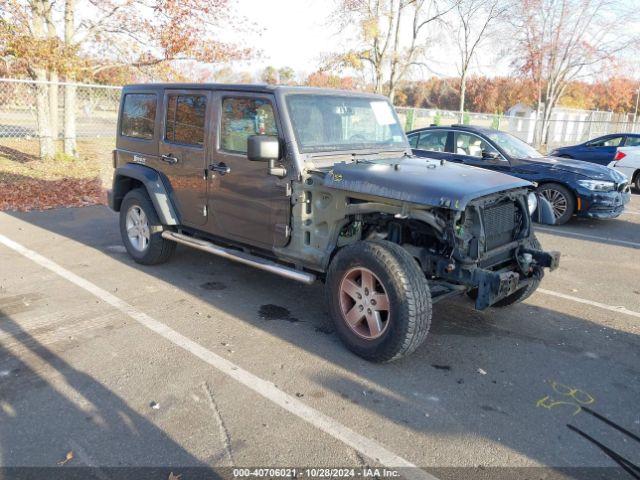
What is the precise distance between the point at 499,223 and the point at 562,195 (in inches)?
224

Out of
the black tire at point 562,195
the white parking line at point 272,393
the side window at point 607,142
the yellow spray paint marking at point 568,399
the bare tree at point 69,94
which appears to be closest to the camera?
the white parking line at point 272,393

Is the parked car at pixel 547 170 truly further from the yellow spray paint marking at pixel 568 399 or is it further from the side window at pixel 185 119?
the yellow spray paint marking at pixel 568 399

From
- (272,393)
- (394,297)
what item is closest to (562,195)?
(394,297)

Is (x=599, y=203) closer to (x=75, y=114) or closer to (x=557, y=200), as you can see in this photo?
(x=557, y=200)

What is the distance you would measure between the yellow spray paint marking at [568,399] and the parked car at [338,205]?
0.73 m

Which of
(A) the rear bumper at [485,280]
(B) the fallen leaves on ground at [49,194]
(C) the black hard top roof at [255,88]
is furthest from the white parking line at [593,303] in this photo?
(B) the fallen leaves on ground at [49,194]

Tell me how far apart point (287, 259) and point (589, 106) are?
56.7m

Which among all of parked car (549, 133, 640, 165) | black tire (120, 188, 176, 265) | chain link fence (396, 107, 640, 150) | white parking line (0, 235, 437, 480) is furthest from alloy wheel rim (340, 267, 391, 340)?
chain link fence (396, 107, 640, 150)

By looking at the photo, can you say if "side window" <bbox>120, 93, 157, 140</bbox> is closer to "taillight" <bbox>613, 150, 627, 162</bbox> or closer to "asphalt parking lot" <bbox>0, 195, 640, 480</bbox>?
"asphalt parking lot" <bbox>0, 195, 640, 480</bbox>

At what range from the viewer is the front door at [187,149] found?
5.19 meters

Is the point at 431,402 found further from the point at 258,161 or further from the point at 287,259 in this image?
the point at 258,161

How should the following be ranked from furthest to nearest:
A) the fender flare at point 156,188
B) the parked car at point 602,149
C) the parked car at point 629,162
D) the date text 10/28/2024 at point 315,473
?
the parked car at point 602,149 → the parked car at point 629,162 → the fender flare at point 156,188 → the date text 10/28/2024 at point 315,473

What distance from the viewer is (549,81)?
2406cm

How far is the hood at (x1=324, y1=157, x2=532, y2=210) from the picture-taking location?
3629mm
